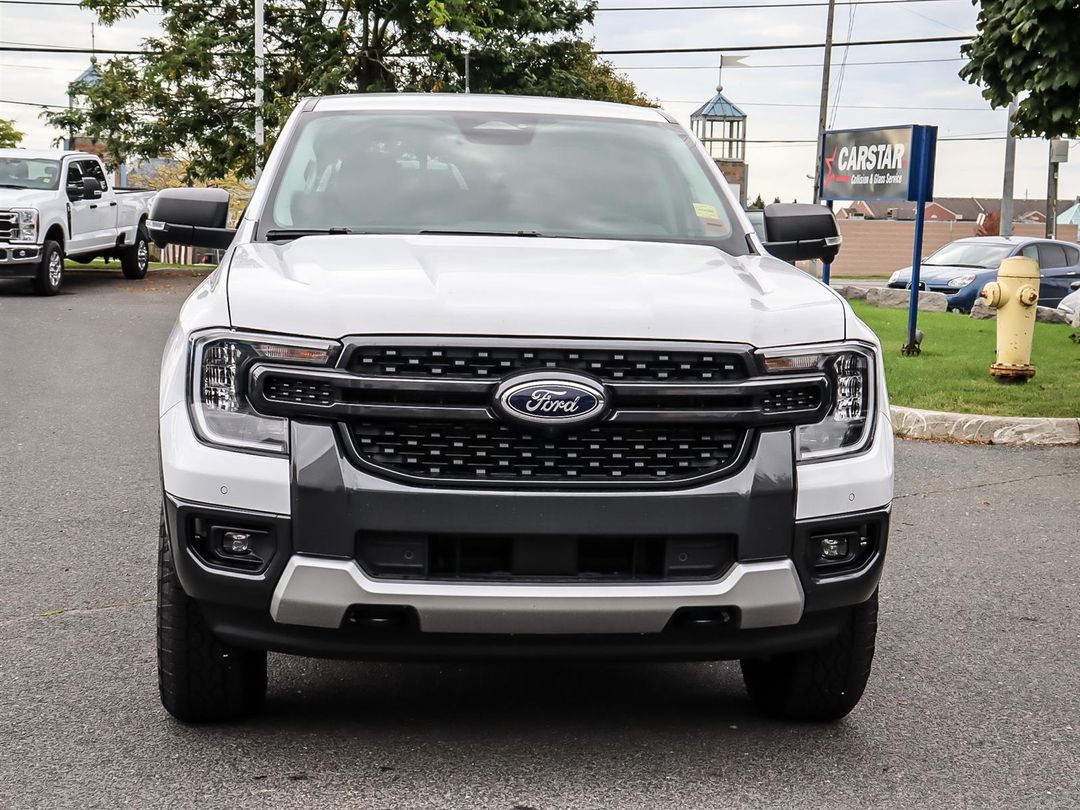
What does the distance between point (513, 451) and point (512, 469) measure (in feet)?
0.14

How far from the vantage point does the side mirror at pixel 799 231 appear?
5.35m

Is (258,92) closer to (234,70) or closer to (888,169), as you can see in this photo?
(234,70)

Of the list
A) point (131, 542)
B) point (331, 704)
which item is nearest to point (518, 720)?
point (331, 704)

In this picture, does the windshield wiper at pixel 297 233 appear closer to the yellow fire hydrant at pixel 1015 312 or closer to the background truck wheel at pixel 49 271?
the yellow fire hydrant at pixel 1015 312

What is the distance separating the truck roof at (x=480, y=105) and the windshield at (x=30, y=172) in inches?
670

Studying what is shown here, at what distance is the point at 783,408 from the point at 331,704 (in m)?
1.64

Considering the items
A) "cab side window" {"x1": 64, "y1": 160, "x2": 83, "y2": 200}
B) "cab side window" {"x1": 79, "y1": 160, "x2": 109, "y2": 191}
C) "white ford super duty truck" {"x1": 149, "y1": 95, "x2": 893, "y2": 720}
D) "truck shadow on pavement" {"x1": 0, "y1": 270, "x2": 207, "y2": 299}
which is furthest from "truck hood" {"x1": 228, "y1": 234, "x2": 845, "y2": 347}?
"cab side window" {"x1": 79, "y1": 160, "x2": 109, "y2": 191}

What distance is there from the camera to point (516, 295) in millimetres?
3713

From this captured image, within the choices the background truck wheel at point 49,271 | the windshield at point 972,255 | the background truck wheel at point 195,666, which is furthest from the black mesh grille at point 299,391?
the windshield at point 972,255

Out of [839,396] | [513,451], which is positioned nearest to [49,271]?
[513,451]

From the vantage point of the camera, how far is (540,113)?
18.1 ft

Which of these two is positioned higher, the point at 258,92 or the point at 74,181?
the point at 258,92

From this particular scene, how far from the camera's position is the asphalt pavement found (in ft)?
12.2

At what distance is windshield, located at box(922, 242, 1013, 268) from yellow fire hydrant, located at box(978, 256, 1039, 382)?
1289cm
